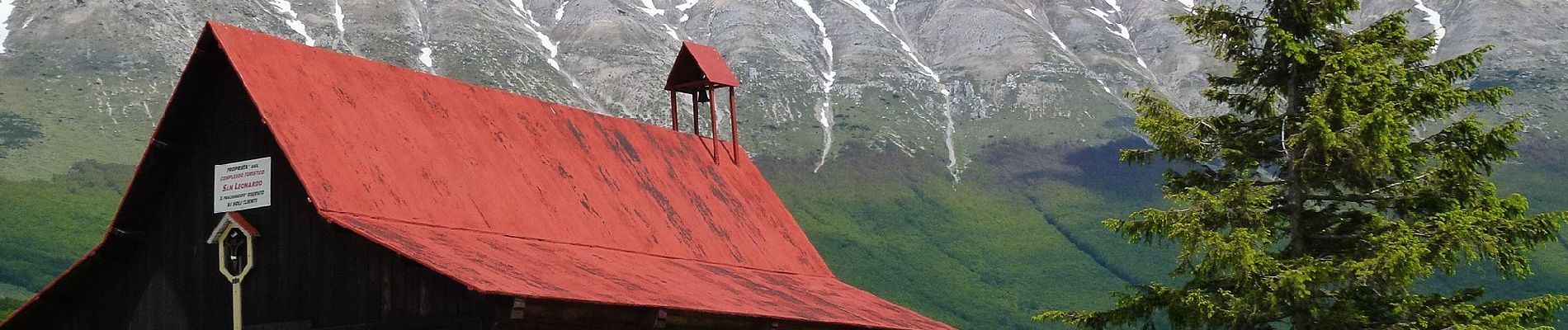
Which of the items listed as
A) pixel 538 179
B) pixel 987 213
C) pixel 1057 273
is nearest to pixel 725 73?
pixel 538 179

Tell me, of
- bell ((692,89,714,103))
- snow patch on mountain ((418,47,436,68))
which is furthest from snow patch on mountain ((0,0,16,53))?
bell ((692,89,714,103))

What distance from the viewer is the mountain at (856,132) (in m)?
145

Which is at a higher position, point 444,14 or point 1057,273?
point 444,14

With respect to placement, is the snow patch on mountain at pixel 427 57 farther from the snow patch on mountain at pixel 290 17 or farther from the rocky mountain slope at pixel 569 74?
the snow patch on mountain at pixel 290 17

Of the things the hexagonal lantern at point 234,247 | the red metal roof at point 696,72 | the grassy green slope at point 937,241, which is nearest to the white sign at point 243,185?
the hexagonal lantern at point 234,247

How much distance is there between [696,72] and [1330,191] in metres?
15.7

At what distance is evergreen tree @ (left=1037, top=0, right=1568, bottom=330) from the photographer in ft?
80.0

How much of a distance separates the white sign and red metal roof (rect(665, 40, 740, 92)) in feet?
51.0

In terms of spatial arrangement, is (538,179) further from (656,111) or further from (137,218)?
(656,111)

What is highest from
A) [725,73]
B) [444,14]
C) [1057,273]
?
[444,14]

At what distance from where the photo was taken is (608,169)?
31203 millimetres

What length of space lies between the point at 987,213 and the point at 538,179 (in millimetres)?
139228

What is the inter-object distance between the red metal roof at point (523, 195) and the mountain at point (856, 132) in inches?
3810

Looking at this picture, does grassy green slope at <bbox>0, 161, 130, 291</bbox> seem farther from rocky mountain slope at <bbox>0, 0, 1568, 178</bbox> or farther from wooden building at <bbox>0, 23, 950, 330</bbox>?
wooden building at <bbox>0, 23, 950, 330</bbox>
